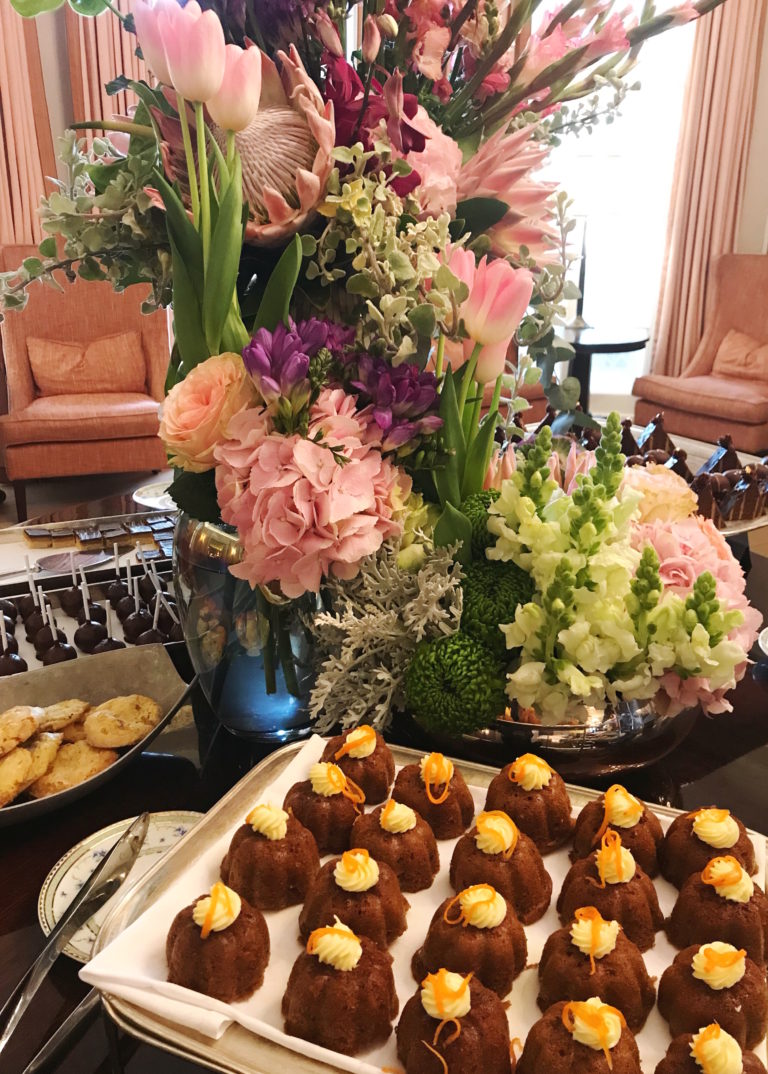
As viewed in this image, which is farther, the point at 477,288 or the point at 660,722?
the point at 660,722

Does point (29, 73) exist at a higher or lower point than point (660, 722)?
higher

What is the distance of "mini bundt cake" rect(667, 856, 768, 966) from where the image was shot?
0.67m

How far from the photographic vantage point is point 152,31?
2.24 ft

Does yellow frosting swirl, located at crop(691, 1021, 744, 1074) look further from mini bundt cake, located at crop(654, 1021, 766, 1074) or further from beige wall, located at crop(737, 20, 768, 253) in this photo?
beige wall, located at crop(737, 20, 768, 253)

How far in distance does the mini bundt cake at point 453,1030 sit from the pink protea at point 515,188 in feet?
2.34

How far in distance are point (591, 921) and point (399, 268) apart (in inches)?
22.0

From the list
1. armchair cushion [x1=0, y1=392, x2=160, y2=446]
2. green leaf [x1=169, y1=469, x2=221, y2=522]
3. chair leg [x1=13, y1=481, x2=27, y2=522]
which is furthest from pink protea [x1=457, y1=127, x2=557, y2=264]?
chair leg [x1=13, y1=481, x2=27, y2=522]

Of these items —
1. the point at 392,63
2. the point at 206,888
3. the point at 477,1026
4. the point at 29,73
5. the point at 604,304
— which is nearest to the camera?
the point at 477,1026

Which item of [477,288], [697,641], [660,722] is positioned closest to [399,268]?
[477,288]

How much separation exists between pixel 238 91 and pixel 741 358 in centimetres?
479

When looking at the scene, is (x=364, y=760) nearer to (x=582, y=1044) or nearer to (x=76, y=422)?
(x=582, y=1044)

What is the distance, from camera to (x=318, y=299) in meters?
0.90

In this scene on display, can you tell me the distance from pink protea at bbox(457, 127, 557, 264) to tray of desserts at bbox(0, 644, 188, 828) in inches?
25.4

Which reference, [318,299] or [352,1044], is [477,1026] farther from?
[318,299]
